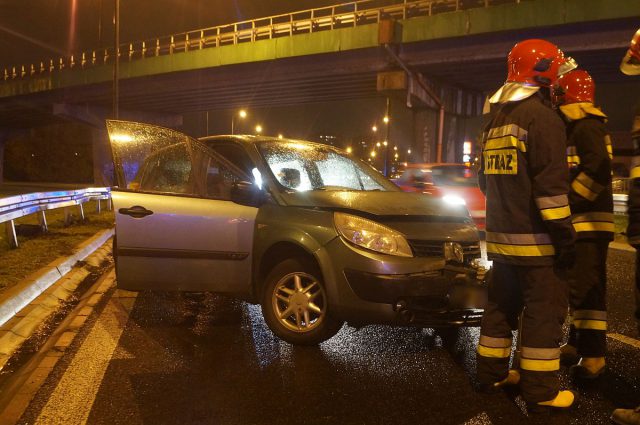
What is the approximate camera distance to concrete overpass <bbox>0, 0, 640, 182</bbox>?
23.1m

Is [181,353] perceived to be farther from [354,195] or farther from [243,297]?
[354,195]

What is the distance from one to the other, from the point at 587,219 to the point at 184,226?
307cm

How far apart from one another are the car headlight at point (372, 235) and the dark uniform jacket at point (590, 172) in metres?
1.12

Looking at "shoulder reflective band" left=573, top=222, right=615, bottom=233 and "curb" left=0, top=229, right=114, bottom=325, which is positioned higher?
"shoulder reflective band" left=573, top=222, right=615, bottom=233

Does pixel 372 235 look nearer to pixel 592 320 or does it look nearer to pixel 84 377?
pixel 592 320

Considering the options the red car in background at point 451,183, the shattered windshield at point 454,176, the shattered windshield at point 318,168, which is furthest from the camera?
the shattered windshield at point 454,176

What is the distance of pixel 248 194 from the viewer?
14.9 ft

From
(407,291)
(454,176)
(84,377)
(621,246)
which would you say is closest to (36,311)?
(84,377)

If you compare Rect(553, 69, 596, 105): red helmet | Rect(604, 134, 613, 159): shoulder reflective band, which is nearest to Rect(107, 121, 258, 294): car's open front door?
Rect(553, 69, 596, 105): red helmet

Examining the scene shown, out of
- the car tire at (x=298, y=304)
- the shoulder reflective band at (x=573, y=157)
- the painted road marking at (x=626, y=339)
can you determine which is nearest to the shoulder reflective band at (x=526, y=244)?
the shoulder reflective band at (x=573, y=157)

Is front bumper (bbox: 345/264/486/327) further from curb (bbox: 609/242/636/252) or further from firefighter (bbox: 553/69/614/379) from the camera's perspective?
curb (bbox: 609/242/636/252)

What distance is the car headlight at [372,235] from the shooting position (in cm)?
389

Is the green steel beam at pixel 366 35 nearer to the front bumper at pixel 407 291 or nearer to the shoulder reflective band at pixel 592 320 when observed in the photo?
the shoulder reflective band at pixel 592 320

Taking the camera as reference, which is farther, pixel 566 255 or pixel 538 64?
pixel 538 64
